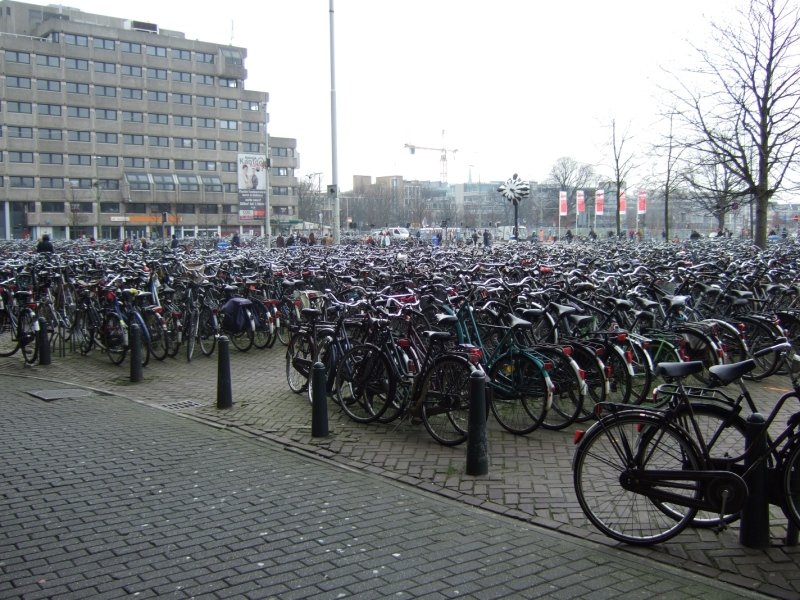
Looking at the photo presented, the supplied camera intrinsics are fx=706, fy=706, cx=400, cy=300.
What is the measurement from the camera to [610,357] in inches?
253

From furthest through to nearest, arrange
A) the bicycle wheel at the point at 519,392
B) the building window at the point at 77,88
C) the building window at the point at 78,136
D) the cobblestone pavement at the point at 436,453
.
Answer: the building window at the point at 78,136 < the building window at the point at 77,88 < the bicycle wheel at the point at 519,392 < the cobblestone pavement at the point at 436,453

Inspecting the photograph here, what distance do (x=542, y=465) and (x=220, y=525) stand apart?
2443 millimetres

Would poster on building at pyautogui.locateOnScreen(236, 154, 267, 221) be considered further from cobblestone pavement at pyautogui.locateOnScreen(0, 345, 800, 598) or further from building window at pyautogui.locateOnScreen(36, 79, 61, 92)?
A: building window at pyautogui.locateOnScreen(36, 79, 61, 92)

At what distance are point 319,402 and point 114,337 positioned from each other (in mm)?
4886

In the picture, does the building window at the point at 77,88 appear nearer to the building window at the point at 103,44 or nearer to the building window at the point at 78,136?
the building window at the point at 78,136

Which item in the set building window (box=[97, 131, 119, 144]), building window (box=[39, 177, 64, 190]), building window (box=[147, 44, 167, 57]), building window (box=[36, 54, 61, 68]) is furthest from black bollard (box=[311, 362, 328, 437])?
building window (box=[147, 44, 167, 57])

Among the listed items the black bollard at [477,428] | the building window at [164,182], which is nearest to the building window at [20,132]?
the building window at [164,182]

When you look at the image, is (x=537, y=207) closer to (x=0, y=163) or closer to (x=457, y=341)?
(x=0, y=163)

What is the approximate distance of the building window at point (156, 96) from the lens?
80.7 m

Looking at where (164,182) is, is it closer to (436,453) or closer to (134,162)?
(134,162)

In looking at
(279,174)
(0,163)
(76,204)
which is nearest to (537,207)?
(279,174)

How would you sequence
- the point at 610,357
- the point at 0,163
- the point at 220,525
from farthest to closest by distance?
the point at 0,163, the point at 610,357, the point at 220,525

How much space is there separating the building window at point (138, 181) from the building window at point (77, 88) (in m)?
9.72

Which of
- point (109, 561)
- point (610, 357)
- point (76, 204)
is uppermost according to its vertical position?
point (76, 204)
